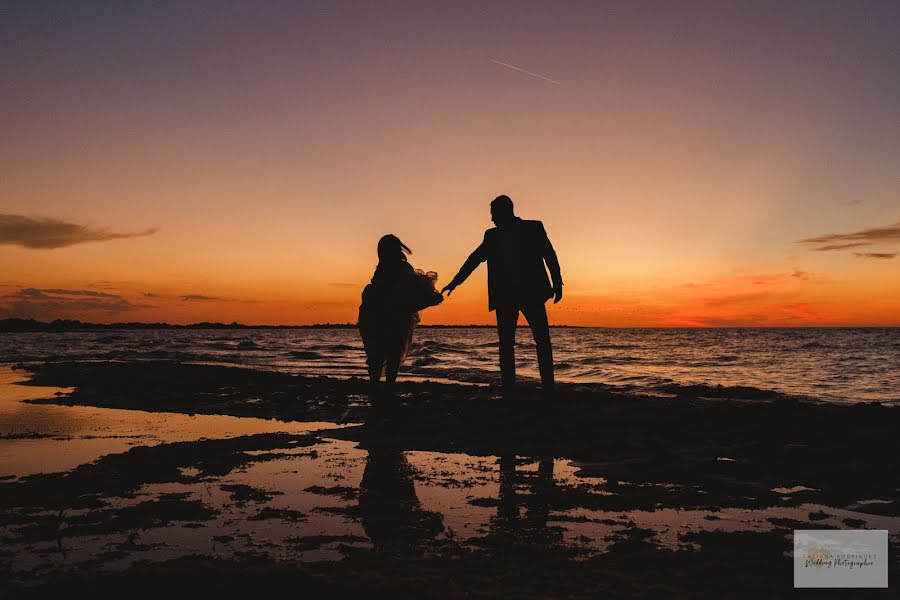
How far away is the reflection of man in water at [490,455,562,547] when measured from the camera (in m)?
3.31

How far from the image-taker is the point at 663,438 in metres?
6.67

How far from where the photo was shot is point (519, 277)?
25.6 feet

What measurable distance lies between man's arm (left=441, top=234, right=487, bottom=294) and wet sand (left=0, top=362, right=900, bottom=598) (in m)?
1.83

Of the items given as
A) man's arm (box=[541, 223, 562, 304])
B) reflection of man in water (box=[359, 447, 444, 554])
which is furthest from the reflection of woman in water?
reflection of man in water (box=[359, 447, 444, 554])

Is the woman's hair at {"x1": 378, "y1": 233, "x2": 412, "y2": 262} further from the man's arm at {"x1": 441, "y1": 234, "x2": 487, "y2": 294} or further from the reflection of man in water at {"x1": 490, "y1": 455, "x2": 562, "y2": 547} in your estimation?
the reflection of man in water at {"x1": 490, "y1": 455, "x2": 562, "y2": 547}

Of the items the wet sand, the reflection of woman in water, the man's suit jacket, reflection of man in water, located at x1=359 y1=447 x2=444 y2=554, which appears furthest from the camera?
the reflection of woman in water

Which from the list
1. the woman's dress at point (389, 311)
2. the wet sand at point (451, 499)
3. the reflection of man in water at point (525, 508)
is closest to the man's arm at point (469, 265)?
the woman's dress at point (389, 311)

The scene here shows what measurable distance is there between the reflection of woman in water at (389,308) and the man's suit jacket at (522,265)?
3.82 ft

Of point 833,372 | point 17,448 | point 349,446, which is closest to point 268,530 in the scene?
point 349,446

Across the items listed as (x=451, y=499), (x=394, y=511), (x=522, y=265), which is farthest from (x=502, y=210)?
(x=394, y=511)

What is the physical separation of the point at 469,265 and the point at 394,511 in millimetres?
4820

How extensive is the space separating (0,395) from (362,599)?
42.4 ft

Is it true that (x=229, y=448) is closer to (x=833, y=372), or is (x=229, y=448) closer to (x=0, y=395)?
(x=0, y=395)

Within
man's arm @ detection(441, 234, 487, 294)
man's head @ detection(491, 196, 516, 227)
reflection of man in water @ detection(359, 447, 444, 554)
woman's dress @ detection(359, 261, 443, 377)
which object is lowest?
reflection of man in water @ detection(359, 447, 444, 554)
